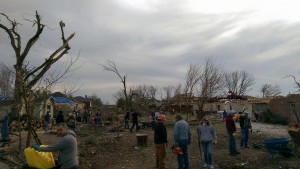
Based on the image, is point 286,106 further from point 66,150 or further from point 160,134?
point 66,150

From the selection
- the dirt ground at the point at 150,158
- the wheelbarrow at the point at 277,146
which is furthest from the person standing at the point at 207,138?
the wheelbarrow at the point at 277,146

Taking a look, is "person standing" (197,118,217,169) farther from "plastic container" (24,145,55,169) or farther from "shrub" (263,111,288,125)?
"shrub" (263,111,288,125)

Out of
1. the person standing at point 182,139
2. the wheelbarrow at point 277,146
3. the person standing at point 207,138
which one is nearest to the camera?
the person standing at point 182,139

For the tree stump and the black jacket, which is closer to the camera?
the black jacket

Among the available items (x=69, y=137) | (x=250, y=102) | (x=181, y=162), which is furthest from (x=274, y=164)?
(x=250, y=102)

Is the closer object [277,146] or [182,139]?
[182,139]

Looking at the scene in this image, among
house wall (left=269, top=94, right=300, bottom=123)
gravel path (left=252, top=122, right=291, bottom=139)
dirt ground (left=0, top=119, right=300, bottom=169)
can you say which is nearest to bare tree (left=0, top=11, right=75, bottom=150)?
dirt ground (left=0, top=119, right=300, bottom=169)

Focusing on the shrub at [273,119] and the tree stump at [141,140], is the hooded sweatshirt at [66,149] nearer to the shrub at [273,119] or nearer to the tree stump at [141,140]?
the tree stump at [141,140]

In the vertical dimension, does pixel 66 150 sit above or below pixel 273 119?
below

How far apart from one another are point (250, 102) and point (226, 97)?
1409 centimetres

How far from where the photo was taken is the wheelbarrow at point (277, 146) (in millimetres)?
12422

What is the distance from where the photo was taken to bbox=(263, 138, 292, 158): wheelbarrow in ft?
40.8

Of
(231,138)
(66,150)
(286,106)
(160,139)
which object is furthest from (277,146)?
(286,106)

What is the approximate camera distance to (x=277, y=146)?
41.2 feet
